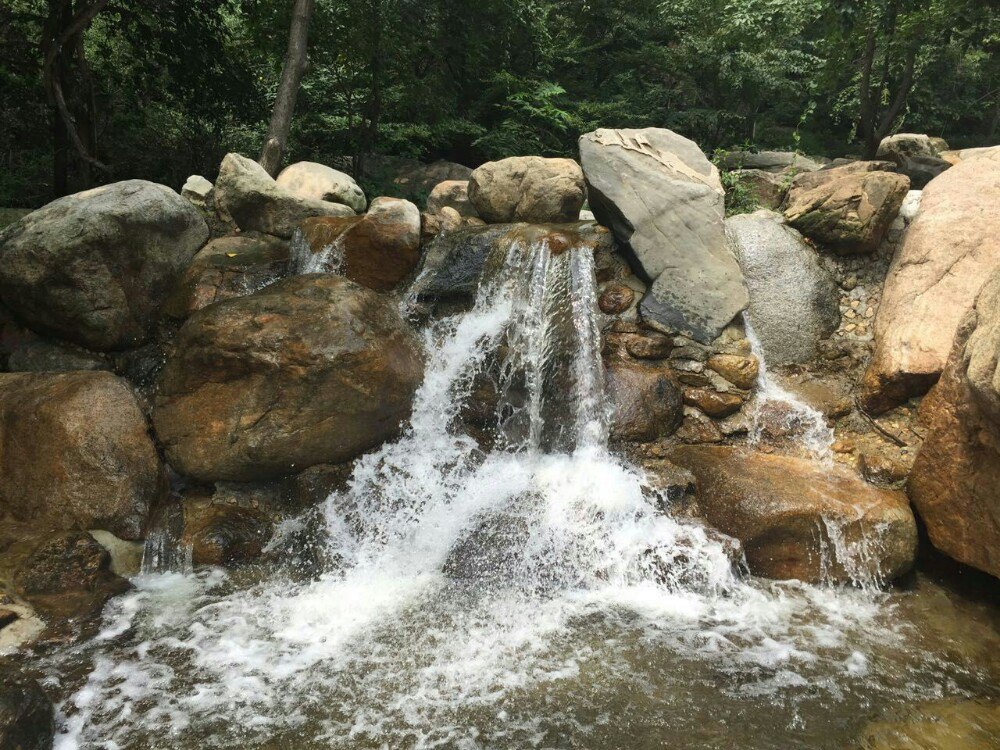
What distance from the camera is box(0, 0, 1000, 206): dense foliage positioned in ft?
32.4

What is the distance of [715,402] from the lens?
561 cm

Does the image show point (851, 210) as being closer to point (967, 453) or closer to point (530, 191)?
point (967, 453)

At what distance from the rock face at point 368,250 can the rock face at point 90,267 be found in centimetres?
153

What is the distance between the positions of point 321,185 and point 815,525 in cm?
718

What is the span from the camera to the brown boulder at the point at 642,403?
5457 millimetres

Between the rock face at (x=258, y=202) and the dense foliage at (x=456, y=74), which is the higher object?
the dense foliage at (x=456, y=74)

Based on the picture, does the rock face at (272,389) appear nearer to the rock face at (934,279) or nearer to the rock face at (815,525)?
the rock face at (815,525)

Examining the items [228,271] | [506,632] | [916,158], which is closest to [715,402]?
[506,632]

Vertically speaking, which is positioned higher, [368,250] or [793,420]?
[368,250]

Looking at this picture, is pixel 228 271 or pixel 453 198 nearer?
pixel 228 271

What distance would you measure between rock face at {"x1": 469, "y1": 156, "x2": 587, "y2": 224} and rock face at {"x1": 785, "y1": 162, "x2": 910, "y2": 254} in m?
2.54

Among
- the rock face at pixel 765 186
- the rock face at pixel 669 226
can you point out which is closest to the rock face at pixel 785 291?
the rock face at pixel 669 226

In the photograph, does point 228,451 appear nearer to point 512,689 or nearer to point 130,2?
point 512,689

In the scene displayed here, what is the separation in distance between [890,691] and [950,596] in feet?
4.62
